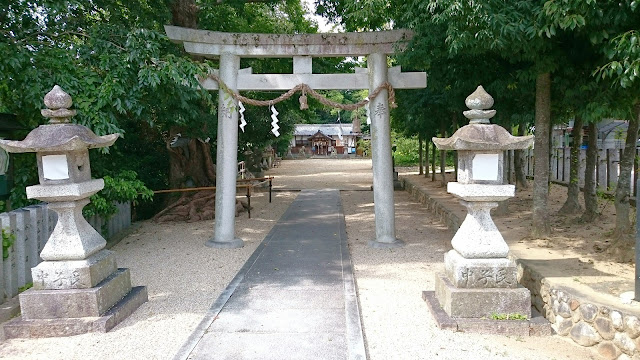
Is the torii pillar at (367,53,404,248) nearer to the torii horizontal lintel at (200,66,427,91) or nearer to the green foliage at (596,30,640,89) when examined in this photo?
the torii horizontal lintel at (200,66,427,91)

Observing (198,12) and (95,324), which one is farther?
(198,12)

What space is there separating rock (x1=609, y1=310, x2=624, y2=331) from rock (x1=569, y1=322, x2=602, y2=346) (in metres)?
0.22

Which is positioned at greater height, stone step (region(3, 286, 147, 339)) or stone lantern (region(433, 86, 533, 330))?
stone lantern (region(433, 86, 533, 330))

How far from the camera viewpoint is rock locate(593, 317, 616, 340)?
14.4 feet

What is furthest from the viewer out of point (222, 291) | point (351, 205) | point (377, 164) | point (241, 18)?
point (351, 205)

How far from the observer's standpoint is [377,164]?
8.74m

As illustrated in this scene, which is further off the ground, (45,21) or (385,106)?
(45,21)

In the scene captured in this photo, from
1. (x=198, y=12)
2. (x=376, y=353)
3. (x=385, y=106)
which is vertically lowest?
(x=376, y=353)

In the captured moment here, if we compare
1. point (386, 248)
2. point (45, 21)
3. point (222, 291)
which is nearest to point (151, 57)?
point (45, 21)

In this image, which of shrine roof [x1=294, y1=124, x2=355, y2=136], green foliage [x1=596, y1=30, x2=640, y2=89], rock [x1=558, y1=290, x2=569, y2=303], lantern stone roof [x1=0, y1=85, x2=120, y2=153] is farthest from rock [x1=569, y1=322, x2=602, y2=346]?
shrine roof [x1=294, y1=124, x2=355, y2=136]

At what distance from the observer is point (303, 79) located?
8727 millimetres

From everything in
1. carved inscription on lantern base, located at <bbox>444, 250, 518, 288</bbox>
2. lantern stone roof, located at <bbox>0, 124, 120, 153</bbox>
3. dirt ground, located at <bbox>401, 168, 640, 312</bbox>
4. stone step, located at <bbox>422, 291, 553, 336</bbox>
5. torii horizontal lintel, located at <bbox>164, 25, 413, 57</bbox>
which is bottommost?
stone step, located at <bbox>422, 291, 553, 336</bbox>

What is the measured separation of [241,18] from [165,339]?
11640 millimetres

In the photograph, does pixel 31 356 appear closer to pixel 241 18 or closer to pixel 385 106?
pixel 385 106
